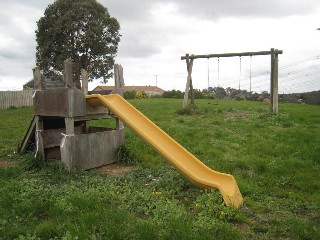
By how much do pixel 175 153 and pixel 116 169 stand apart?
5.62 ft

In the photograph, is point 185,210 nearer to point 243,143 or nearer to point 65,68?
point 65,68

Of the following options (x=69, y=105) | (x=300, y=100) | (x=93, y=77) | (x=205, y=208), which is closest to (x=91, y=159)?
(x=69, y=105)

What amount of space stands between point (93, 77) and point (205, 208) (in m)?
27.2

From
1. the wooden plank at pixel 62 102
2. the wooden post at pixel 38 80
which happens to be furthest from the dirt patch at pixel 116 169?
the wooden post at pixel 38 80

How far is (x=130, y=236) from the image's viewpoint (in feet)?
11.4

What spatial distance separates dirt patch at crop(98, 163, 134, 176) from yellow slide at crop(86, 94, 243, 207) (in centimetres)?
113

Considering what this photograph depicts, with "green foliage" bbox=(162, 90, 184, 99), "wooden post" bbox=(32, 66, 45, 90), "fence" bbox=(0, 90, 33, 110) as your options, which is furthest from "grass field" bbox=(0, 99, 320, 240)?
"green foliage" bbox=(162, 90, 184, 99)

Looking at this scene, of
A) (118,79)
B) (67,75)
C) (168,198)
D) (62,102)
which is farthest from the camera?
(118,79)

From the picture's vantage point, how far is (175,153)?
5453 millimetres

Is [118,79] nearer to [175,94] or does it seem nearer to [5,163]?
[5,163]

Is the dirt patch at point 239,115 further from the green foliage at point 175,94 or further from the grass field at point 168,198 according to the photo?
the green foliage at point 175,94

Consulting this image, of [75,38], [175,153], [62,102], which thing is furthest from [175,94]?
[175,153]

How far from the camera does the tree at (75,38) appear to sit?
28.2m

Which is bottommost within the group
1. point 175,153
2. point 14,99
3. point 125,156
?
point 125,156
